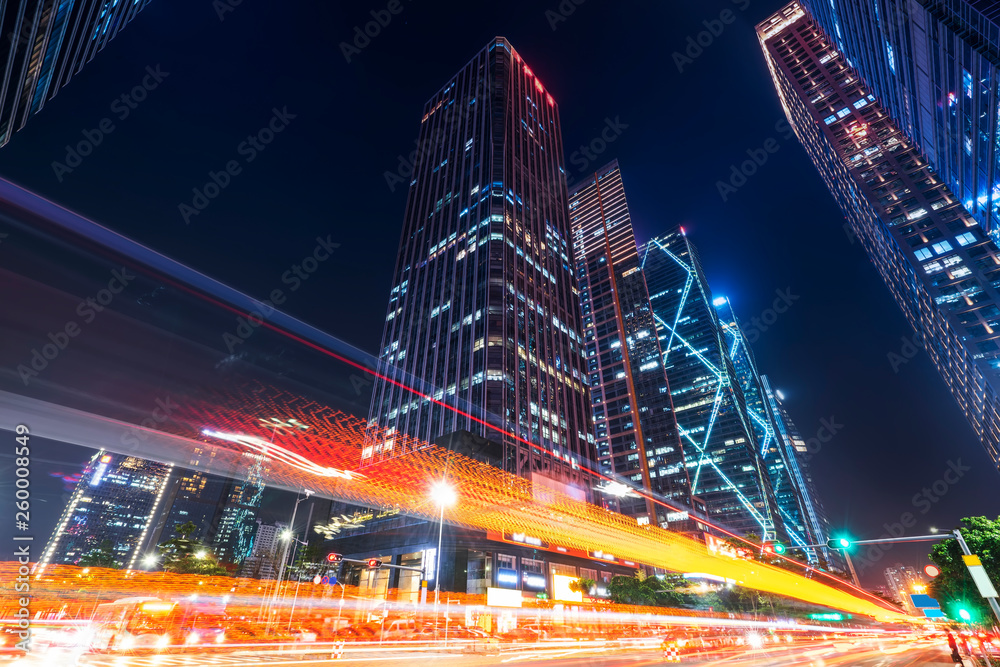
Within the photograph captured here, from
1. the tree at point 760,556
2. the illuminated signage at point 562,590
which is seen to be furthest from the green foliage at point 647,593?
the tree at point 760,556

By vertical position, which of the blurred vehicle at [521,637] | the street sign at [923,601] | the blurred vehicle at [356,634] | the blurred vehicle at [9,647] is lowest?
the blurred vehicle at [521,637]

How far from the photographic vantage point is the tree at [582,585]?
2297 inches

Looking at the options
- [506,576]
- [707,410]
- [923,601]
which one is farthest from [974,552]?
[707,410]

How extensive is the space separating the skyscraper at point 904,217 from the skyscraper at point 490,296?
61.0 meters

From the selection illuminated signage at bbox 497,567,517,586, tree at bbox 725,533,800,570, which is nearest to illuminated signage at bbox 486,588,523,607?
illuminated signage at bbox 497,567,517,586

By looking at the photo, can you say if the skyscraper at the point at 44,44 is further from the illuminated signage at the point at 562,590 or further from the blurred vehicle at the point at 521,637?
the illuminated signage at the point at 562,590

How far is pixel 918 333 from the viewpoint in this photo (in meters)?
108

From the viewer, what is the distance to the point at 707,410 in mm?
143375

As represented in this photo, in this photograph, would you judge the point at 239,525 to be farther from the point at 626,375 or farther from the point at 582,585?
the point at 582,585

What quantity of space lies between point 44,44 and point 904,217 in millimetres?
119924

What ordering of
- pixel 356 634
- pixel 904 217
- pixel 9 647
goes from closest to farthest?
1. pixel 9 647
2. pixel 356 634
3. pixel 904 217

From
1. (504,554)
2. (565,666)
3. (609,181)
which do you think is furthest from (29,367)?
(609,181)

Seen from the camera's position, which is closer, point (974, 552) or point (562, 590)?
Result: point (974, 552)

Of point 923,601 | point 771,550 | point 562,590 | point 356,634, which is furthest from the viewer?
point 562,590
